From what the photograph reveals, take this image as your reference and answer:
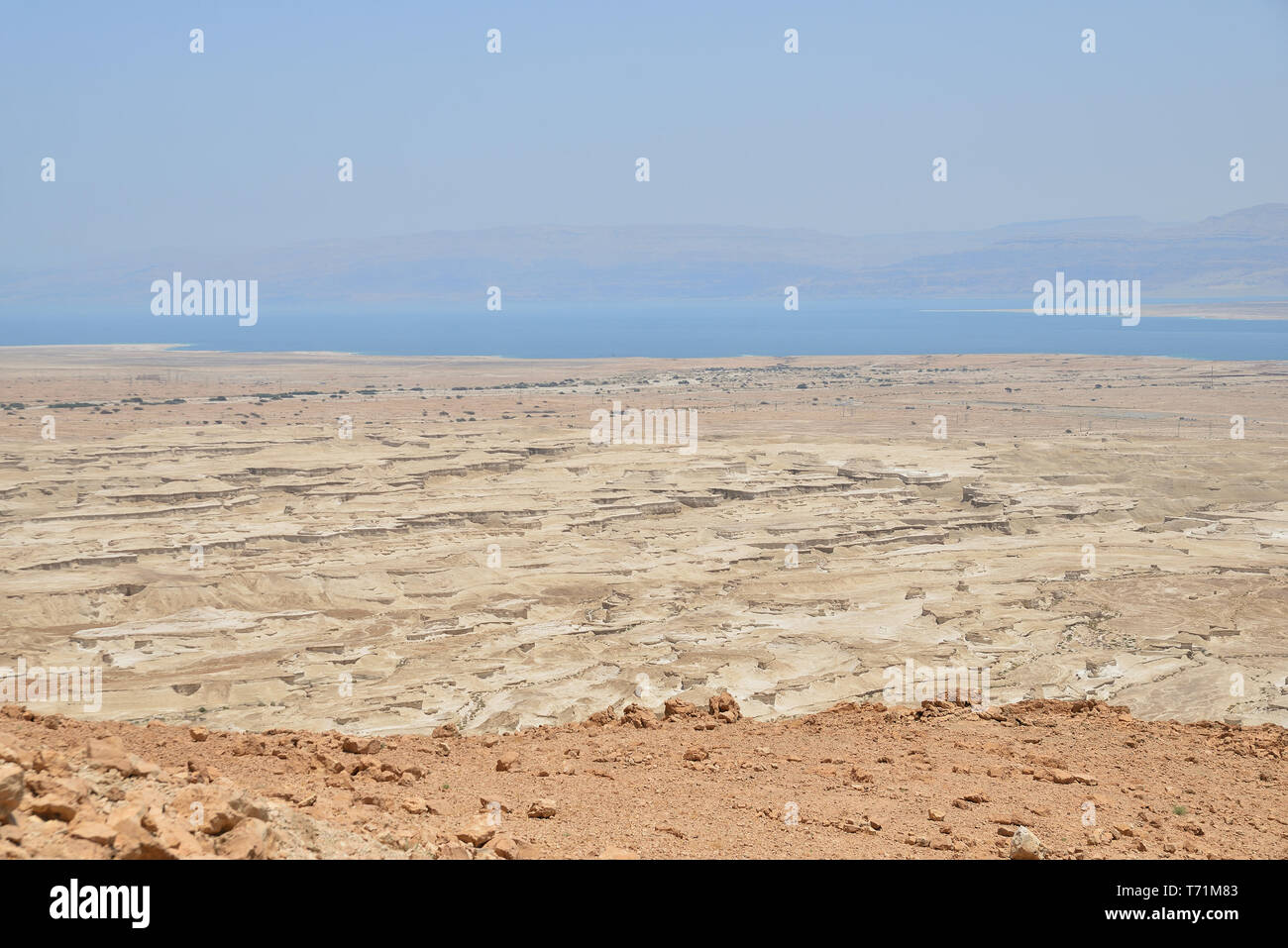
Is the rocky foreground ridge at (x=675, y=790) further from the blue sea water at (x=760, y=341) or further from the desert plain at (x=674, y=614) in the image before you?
the blue sea water at (x=760, y=341)

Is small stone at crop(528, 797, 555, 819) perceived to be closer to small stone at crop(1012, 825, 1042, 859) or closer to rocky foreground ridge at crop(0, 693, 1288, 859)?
rocky foreground ridge at crop(0, 693, 1288, 859)

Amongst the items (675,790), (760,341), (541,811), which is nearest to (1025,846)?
(675,790)

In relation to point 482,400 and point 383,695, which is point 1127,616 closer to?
point 383,695

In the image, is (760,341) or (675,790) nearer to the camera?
(675,790)

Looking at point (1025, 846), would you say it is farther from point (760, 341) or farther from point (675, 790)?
point (760, 341)

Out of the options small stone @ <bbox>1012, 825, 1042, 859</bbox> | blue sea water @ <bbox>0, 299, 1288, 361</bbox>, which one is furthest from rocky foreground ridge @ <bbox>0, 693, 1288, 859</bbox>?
blue sea water @ <bbox>0, 299, 1288, 361</bbox>

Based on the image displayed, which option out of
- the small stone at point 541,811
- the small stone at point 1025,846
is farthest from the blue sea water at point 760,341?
the small stone at point 1025,846
